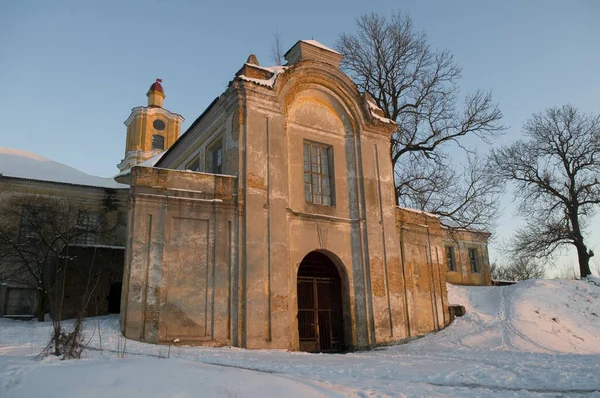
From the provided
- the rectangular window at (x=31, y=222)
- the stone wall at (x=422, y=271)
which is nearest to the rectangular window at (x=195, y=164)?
the stone wall at (x=422, y=271)

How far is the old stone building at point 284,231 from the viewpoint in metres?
12.9

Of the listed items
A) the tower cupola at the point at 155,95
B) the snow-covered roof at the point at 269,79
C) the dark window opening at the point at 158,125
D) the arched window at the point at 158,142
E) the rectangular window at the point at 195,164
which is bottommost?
the rectangular window at the point at 195,164

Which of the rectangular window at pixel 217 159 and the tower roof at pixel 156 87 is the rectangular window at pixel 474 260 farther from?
the tower roof at pixel 156 87

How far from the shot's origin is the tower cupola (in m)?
44.8

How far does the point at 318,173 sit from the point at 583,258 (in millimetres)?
20595

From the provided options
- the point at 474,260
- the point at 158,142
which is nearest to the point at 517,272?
the point at 474,260

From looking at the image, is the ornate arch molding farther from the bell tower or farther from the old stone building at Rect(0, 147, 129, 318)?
the bell tower

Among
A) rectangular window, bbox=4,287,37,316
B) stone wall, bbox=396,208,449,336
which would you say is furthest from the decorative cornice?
stone wall, bbox=396,208,449,336

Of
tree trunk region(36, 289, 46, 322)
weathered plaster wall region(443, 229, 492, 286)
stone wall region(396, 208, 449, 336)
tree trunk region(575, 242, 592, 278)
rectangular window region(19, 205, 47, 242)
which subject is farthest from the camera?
weathered plaster wall region(443, 229, 492, 286)

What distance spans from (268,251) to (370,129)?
6.51m

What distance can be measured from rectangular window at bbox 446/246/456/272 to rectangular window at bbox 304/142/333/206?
23.2 m

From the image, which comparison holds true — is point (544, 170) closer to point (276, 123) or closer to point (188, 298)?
point (276, 123)

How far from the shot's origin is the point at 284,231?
571 inches

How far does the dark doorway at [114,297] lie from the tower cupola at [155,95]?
28978 mm
